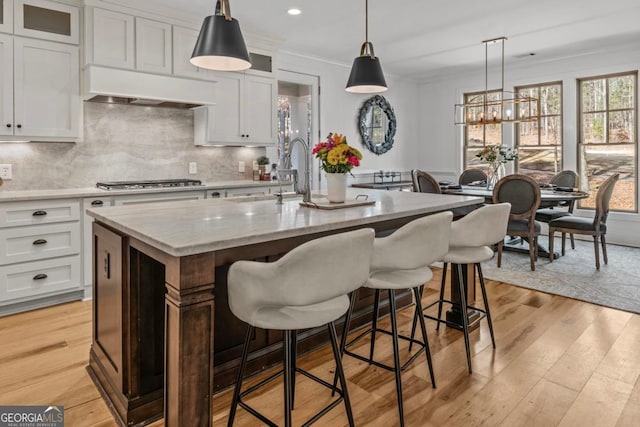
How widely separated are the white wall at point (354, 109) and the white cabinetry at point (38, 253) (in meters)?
3.32

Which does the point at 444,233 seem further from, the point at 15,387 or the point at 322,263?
the point at 15,387

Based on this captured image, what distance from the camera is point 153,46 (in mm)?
4059

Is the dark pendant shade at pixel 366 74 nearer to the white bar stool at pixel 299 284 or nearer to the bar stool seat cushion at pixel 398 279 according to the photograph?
the bar stool seat cushion at pixel 398 279

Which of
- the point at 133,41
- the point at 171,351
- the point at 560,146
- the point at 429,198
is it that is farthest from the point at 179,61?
the point at 560,146

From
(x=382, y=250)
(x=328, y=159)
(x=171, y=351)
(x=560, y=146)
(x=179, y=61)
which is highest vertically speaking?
(x=179, y=61)

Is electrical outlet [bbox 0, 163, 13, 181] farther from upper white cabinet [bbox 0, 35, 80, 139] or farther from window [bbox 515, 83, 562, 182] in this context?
window [bbox 515, 83, 562, 182]

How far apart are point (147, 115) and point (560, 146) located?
5.59 m

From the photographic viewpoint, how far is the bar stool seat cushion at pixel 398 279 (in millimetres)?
2084

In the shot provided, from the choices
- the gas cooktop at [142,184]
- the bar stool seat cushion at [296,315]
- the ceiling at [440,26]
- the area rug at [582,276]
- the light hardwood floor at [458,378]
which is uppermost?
the ceiling at [440,26]

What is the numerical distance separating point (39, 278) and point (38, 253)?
0.20 meters

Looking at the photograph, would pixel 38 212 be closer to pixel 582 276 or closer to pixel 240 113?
pixel 240 113

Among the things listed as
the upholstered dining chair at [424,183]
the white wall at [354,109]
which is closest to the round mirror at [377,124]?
the white wall at [354,109]

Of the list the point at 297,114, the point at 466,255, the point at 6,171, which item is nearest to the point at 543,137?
the point at 297,114

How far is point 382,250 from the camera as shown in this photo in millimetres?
2039
